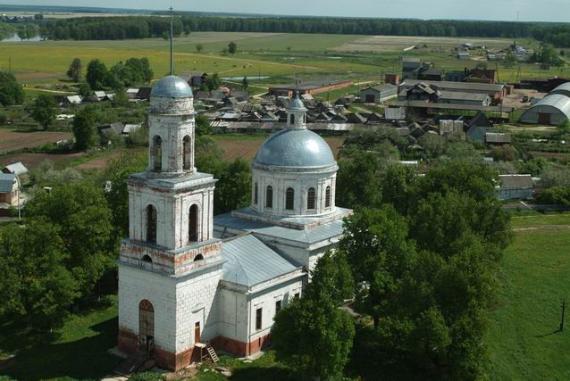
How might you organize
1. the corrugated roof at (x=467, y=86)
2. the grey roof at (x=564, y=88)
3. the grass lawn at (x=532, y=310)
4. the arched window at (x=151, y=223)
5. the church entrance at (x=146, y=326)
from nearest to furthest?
the arched window at (x=151, y=223) → the church entrance at (x=146, y=326) → the grass lawn at (x=532, y=310) → the grey roof at (x=564, y=88) → the corrugated roof at (x=467, y=86)

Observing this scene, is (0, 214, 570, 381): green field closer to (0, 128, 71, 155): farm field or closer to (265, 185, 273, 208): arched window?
(265, 185, 273, 208): arched window

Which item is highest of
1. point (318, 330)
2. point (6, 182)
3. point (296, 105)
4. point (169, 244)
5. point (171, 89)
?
point (171, 89)

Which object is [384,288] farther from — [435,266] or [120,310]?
[120,310]

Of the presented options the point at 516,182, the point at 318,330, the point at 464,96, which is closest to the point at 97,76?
the point at 464,96

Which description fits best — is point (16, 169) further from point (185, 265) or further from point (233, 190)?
point (185, 265)

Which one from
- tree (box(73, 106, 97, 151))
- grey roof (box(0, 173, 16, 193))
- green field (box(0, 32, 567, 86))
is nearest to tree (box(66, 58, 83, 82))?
green field (box(0, 32, 567, 86))

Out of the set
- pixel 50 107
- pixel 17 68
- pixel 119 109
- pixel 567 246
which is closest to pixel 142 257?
pixel 567 246

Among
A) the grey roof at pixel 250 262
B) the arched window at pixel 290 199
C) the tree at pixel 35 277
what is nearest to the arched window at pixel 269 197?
the arched window at pixel 290 199

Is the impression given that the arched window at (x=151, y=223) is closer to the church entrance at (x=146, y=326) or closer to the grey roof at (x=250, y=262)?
the church entrance at (x=146, y=326)
